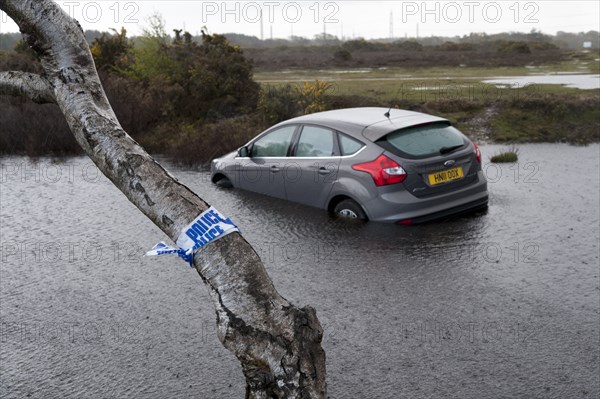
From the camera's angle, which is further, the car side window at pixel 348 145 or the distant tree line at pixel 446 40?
the distant tree line at pixel 446 40

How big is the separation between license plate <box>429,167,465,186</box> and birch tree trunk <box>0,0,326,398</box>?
228 inches

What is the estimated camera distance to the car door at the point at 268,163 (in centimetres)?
1072

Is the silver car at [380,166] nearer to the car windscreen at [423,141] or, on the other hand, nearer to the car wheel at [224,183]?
the car windscreen at [423,141]

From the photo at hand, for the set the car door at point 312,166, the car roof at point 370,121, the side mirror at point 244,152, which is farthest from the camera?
the side mirror at point 244,152

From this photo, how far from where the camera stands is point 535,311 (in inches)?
258


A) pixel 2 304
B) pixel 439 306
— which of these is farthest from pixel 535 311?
pixel 2 304

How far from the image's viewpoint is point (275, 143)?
Result: 1094cm

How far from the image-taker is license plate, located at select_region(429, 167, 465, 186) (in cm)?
905

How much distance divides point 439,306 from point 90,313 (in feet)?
12.0

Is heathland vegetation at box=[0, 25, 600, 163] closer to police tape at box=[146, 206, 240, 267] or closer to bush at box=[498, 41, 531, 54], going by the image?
police tape at box=[146, 206, 240, 267]

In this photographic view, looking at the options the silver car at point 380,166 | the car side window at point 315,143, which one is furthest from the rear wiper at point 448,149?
the car side window at point 315,143

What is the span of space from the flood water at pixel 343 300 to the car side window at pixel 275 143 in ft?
2.76

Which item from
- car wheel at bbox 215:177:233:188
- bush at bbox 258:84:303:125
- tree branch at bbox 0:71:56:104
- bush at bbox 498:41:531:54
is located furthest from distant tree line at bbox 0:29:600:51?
tree branch at bbox 0:71:56:104

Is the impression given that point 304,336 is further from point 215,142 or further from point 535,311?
point 215,142
